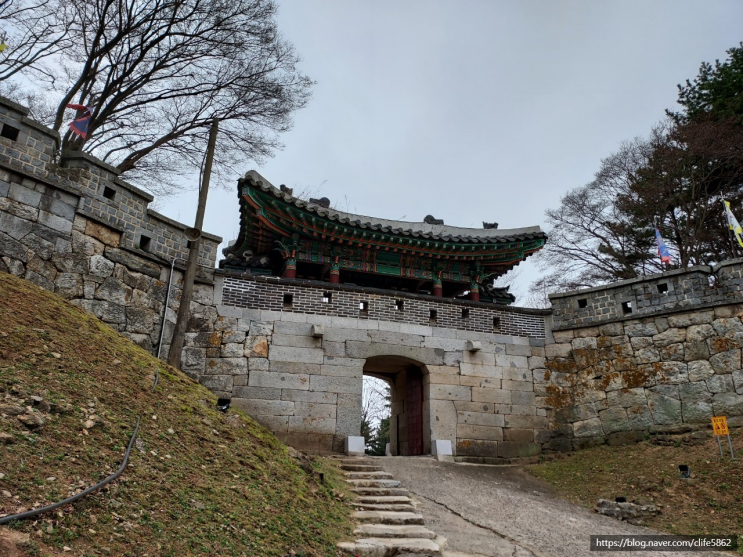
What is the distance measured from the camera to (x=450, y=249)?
12.8 meters

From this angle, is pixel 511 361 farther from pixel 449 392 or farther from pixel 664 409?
pixel 664 409

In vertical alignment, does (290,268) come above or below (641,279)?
above

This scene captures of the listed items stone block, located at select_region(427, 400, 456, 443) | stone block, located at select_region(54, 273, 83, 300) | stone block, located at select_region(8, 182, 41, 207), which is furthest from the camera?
stone block, located at select_region(427, 400, 456, 443)

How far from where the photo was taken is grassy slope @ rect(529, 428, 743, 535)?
716 centimetres

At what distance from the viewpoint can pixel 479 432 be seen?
1045 cm

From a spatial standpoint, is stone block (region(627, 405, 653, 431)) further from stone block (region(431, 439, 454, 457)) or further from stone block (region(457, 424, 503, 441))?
stone block (region(431, 439, 454, 457))

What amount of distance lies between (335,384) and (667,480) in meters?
5.51


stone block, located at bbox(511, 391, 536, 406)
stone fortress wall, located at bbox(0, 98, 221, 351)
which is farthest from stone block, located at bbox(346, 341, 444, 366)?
stone fortress wall, located at bbox(0, 98, 221, 351)

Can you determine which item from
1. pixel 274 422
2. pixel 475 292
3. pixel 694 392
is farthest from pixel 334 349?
pixel 694 392

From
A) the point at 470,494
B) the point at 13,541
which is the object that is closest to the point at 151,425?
the point at 13,541

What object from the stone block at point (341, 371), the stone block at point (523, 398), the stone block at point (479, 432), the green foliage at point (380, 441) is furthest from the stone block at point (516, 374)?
the green foliage at point (380, 441)

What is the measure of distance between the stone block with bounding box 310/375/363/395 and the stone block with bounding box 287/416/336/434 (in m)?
0.53

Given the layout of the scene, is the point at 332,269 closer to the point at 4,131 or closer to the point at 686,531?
the point at 4,131

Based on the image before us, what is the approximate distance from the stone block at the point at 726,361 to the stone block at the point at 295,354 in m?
7.23
